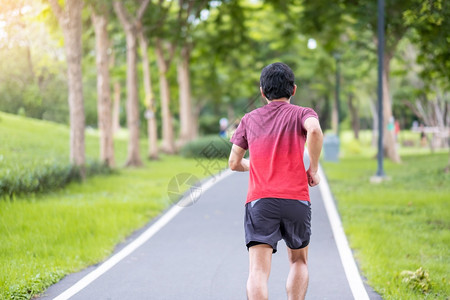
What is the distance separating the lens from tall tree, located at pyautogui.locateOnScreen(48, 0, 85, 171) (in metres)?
15.3

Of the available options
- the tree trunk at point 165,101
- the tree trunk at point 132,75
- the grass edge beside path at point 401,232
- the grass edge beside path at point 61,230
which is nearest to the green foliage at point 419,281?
the grass edge beside path at point 401,232

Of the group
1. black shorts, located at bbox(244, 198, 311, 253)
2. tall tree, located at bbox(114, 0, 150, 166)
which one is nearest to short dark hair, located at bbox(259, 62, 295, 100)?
black shorts, located at bbox(244, 198, 311, 253)

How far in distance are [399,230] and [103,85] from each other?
13.3 meters

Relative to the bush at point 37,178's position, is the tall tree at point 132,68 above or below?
above

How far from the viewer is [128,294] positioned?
554 centimetres

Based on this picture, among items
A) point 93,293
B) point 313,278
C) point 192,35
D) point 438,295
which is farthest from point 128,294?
point 192,35

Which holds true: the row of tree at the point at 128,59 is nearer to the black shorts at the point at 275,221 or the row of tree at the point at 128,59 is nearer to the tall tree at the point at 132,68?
the tall tree at the point at 132,68

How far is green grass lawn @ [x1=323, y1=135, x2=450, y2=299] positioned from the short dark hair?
236cm

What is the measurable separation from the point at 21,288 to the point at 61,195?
23.9 ft

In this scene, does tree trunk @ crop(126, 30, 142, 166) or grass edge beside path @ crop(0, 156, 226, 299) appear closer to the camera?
grass edge beside path @ crop(0, 156, 226, 299)

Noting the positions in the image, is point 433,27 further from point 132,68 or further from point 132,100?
point 132,100

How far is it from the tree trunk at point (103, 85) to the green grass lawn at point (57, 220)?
3.50 meters

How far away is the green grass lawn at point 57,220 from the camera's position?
6.18 meters

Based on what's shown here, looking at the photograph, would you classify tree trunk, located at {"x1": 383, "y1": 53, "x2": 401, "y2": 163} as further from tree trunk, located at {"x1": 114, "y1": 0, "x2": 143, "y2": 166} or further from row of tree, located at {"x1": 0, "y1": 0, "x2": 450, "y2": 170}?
tree trunk, located at {"x1": 114, "y1": 0, "x2": 143, "y2": 166}
